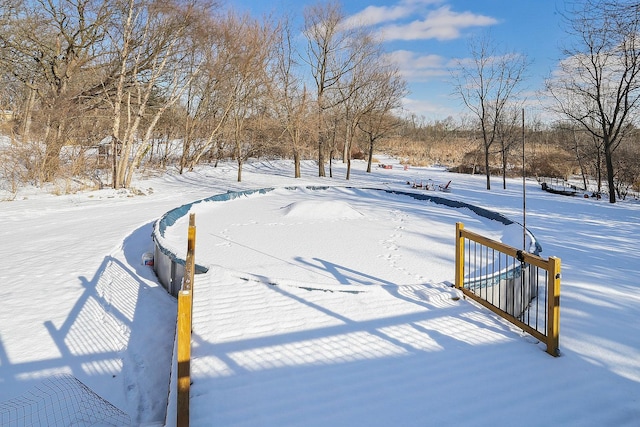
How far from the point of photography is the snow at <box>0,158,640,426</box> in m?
2.68

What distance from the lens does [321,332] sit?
359 centimetres

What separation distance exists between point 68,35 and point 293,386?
18.4 m

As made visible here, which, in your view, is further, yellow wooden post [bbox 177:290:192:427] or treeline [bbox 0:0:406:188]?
treeline [bbox 0:0:406:188]

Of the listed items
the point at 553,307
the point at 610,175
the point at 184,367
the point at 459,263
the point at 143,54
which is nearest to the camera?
the point at 184,367

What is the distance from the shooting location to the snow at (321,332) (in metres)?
2.68

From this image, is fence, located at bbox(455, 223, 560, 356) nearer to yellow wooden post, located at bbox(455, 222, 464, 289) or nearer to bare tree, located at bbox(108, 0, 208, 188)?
yellow wooden post, located at bbox(455, 222, 464, 289)

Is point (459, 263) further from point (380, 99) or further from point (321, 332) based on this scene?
point (380, 99)

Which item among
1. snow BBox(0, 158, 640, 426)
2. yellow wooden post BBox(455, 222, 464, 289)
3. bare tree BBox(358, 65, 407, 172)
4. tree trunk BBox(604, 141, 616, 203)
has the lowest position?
snow BBox(0, 158, 640, 426)

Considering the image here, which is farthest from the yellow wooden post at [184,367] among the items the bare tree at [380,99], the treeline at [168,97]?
the bare tree at [380,99]

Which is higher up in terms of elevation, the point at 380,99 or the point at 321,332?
the point at 380,99

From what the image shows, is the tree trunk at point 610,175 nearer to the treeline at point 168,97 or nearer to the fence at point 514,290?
the treeline at point 168,97

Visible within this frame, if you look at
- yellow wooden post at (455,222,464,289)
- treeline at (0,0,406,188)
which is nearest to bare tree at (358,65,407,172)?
treeline at (0,0,406,188)

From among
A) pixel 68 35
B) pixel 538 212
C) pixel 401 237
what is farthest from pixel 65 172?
pixel 538 212

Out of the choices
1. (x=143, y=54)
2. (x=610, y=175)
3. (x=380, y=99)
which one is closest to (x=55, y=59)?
(x=143, y=54)
